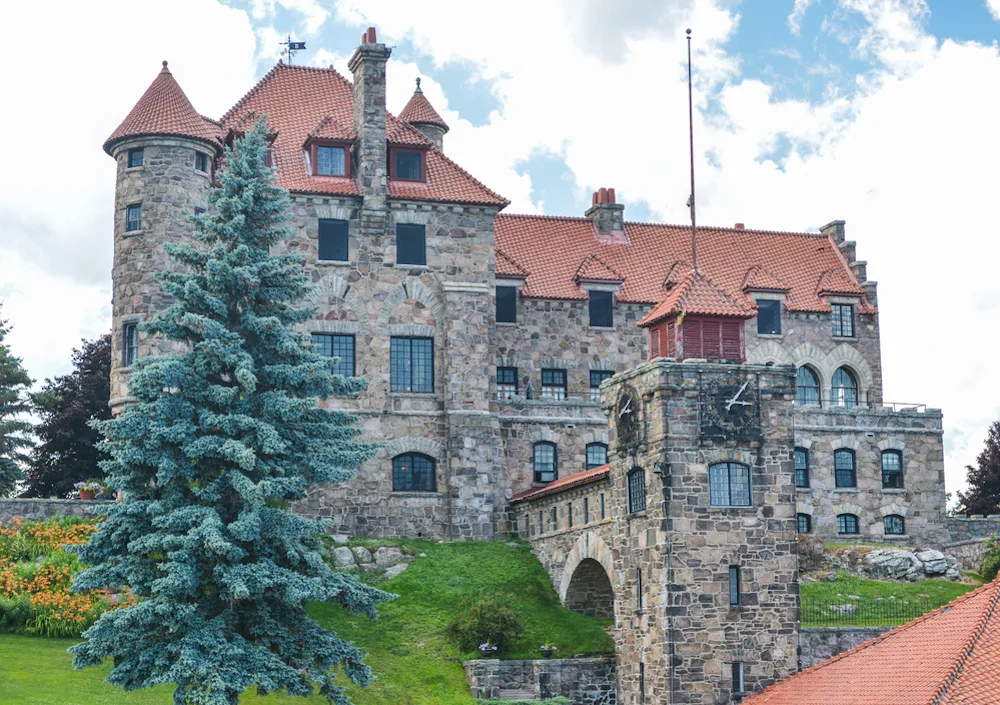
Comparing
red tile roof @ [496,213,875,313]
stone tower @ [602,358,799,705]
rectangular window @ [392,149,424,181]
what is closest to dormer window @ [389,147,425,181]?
rectangular window @ [392,149,424,181]

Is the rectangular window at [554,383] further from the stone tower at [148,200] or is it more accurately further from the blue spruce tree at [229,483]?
the blue spruce tree at [229,483]

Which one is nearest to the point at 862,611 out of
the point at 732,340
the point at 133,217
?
the point at 732,340

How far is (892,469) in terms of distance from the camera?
56.2 m

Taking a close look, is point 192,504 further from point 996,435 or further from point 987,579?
point 996,435

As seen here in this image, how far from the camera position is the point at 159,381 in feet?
115

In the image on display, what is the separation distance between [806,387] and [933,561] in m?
9.74

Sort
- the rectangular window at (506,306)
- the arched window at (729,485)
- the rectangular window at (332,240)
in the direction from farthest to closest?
the rectangular window at (506,306) < the rectangular window at (332,240) < the arched window at (729,485)

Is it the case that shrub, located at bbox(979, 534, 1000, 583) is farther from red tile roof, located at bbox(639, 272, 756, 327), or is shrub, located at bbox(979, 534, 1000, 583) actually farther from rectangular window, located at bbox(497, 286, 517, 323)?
rectangular window, located at bbox(497, 286, 517, 323)

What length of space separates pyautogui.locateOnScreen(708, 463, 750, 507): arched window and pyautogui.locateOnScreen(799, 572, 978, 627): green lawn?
550cm

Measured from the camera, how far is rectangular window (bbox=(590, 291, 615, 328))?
55.8m

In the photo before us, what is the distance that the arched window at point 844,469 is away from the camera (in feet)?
182

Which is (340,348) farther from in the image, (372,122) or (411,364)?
(372,122)

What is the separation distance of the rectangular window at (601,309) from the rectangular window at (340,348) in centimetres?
1031

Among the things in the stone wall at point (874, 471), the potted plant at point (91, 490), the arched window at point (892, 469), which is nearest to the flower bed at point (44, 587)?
the potted plant at point (91, 490)
